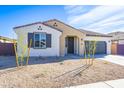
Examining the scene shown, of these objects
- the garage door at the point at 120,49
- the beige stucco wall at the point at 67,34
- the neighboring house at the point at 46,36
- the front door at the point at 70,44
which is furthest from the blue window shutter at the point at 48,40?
the garage door at the point at 120,49

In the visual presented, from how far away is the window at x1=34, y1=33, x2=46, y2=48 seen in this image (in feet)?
49.8

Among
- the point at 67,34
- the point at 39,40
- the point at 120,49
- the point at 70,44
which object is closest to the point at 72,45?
the point at 70,44

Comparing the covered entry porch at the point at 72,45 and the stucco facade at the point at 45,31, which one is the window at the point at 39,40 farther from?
the covered entry porch at the point at 72,45

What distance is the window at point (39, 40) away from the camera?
15.2 meters

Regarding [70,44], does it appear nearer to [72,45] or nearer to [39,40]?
[72,45]

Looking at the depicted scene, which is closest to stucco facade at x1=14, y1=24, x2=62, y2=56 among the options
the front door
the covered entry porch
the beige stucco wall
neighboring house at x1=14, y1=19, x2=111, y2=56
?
neighboring house at x1=14, y1=19, x2=111, y2=56

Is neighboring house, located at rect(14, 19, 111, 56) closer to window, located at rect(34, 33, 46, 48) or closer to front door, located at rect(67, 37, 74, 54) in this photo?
window, located at rect(34, 33, 46, 48)

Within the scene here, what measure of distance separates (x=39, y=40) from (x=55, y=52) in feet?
7.22

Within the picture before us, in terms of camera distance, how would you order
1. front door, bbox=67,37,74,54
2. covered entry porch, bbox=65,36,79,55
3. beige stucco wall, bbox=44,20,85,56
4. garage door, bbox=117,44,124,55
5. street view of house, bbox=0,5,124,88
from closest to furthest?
street view of house, bbox=0,5,124,88 → beige stucco wall, bbox=44,20,85,56 → covered entry porch, bbox=65,36,79,55 → front door, bbox=67,37,74,54 → garage door, bbox=117,44,124,55
